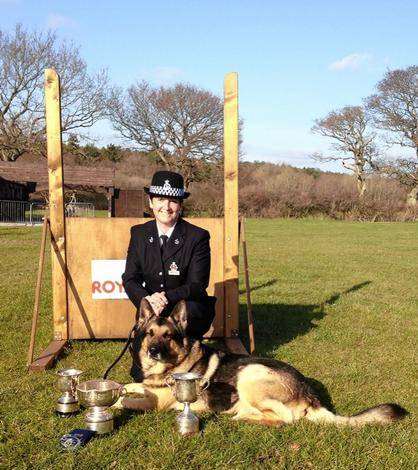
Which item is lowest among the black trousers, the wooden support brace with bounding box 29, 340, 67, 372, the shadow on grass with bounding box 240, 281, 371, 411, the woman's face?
the shadow on grass with bounding box 240, 281, 371, 411

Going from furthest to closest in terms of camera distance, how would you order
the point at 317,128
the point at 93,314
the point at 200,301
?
the point at 317,128 < the point at 93,314 < the point at 200,301

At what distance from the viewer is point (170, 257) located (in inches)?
206

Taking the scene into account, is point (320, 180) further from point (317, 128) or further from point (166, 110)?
point (166, 110)

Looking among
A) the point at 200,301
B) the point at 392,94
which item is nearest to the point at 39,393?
the point at 200,301

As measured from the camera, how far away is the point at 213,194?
1523 inches

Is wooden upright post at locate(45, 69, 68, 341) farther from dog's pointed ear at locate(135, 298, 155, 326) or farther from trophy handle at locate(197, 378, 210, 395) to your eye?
trophy handle at locate(197, 378, 210, 395)

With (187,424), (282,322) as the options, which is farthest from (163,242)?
(282,322)

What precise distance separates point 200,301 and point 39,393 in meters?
1.79

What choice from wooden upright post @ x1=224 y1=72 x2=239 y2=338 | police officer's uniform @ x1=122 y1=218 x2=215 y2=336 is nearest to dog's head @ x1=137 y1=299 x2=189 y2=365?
police officer's uniform @ x1=122 y1=218 x2=215 y2=336

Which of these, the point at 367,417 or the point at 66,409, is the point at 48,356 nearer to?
the point at 66,409

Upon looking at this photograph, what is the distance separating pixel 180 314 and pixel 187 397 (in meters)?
0.67

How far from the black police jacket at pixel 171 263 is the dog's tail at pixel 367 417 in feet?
5.48

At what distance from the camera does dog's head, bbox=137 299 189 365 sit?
4199 millimetres

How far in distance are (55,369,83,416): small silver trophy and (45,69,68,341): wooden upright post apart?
2340 mm
